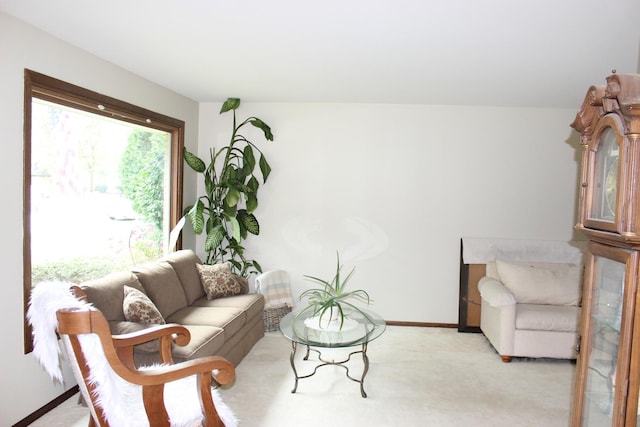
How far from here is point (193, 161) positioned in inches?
180

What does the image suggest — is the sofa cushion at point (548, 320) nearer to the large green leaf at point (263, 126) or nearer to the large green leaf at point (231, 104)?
the large green leaf at point (263, 126)

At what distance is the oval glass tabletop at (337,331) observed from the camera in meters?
2.98

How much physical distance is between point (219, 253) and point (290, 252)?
0.80 meters

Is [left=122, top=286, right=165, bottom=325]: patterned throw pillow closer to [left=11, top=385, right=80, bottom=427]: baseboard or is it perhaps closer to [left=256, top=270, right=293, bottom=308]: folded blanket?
[left=11, top=385, right=80, bottom=427]: baseboard

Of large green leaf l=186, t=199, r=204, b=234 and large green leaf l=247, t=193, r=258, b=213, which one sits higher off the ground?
large green leaf l=247, t=193, r=258, b=213

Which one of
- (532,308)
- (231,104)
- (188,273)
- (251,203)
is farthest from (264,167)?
(532,308)

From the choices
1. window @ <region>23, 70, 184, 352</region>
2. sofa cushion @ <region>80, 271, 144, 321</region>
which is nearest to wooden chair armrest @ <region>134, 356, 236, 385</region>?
sofa cushion @ <region>80, 271, 144, 321</region>

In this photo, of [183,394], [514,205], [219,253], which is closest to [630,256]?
[183,394]

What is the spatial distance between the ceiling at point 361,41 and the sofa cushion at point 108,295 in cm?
159

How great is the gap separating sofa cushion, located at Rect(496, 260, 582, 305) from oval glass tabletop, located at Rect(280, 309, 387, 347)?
1.57 m

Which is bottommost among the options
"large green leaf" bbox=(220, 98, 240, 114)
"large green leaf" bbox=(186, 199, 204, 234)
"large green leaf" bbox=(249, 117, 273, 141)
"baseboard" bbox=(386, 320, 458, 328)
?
"baseboard" bbox=(386, 320, 458, 328)

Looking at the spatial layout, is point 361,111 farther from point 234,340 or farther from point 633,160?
point 633,160

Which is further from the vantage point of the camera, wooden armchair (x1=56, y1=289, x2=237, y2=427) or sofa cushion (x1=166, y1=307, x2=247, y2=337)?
sofa cushion (x1=166, y1=307, x2=247, y2=337)

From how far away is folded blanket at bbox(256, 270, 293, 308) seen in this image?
15.0 ft
